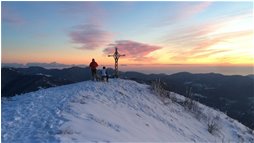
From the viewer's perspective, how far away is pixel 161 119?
73.4ft

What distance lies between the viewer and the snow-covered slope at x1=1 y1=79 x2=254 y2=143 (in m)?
13.3

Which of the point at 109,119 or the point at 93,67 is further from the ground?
the point at 93,67

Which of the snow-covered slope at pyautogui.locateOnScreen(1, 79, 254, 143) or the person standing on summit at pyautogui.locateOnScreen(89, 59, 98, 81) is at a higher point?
the person standing on summit at pyautogui.locateOnScreen(89, 59, 98, 81)

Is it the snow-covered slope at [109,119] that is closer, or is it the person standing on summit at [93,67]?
the snow-covered slope at [109,119]

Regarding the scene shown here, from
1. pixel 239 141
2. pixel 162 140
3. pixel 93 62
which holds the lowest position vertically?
pixel 239 141

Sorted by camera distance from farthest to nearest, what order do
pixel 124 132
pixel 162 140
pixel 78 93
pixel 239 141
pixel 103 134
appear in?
pixel 239 141 < pixel 78 93 < pixel 162 140 < pixel 124 132 < pixel 103 134

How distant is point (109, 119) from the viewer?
56.9 ft

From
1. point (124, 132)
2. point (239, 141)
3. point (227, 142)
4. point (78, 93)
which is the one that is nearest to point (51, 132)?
point (124, 132)

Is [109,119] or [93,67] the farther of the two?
[93,67]

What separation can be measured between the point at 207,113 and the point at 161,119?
703cm

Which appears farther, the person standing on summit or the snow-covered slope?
the person standing on summit

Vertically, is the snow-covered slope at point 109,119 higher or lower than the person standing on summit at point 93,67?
lower

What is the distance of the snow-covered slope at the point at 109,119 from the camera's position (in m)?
13.3

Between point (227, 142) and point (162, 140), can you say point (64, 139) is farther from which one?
point (227, 142)
